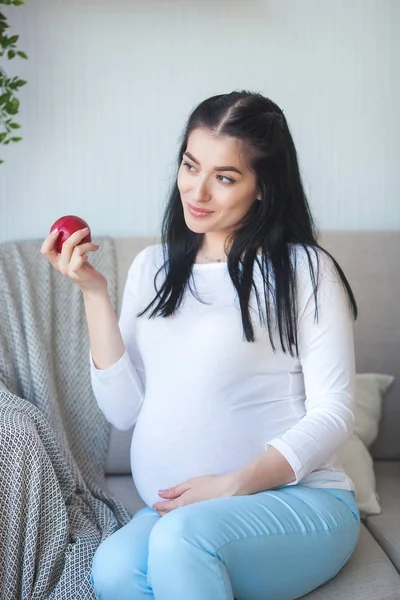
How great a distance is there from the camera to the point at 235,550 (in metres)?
1.31

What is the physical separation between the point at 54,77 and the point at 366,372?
44.5 inches

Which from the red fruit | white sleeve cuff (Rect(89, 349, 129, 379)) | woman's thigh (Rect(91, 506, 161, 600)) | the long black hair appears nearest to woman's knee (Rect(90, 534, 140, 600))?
woman's thigh (Rect(91, 506, 161, 600))

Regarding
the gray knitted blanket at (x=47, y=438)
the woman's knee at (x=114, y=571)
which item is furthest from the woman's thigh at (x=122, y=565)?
the gray knitted blanket at (x=47, y=438)

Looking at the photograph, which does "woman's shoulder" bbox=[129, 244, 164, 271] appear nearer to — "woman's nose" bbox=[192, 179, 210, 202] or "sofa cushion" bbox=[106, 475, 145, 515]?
"woman's nose" bbox=[192, 179, 210, 202]

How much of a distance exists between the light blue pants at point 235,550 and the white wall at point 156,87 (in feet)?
3.50

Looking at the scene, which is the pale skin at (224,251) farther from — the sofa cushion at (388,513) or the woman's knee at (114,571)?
the sofa cushion at (388,513)

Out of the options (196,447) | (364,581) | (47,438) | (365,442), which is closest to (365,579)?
(364,581)

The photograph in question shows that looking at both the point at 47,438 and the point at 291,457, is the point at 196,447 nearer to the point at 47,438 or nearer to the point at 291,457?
the point at 291,457

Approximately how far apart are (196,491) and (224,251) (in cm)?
47

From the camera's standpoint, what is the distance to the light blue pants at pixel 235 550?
126 cm

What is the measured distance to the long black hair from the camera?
1.52 m

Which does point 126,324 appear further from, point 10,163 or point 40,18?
point 40,18

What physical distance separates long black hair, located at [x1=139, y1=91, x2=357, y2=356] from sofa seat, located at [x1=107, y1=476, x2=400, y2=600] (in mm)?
404

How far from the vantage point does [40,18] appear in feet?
7.21
